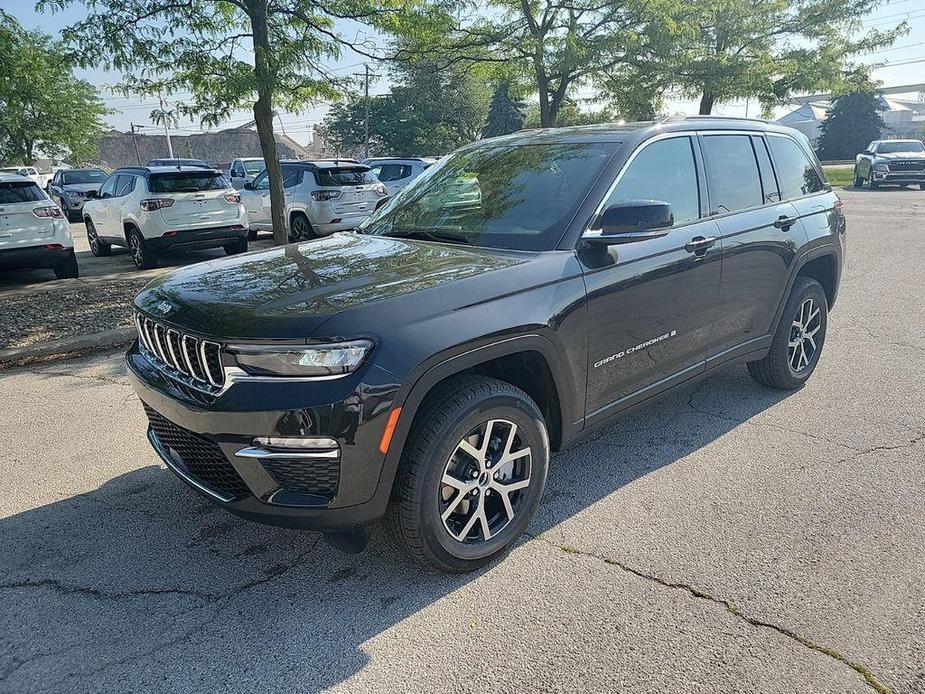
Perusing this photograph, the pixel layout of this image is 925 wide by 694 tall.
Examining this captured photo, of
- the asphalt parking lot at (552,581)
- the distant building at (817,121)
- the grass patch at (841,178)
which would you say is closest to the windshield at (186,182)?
the asphalt parking lot at (552,581)

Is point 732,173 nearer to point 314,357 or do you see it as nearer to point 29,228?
point 314,357

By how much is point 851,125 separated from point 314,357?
5240 cm

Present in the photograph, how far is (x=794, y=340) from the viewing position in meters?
4.66

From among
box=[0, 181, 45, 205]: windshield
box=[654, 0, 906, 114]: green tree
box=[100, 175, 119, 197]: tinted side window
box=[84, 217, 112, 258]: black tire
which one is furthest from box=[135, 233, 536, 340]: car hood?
box=[654, 0, 906, 114]: green tree

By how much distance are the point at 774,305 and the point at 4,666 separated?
434cm

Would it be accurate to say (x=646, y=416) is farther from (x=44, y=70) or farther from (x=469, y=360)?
(x=44, y=70)

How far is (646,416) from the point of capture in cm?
444

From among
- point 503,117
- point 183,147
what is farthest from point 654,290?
point 183,147

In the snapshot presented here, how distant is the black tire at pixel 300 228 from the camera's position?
12539 mm

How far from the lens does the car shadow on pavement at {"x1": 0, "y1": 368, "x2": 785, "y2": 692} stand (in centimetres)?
235

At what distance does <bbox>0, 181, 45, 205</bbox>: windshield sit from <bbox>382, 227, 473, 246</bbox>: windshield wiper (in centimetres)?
785

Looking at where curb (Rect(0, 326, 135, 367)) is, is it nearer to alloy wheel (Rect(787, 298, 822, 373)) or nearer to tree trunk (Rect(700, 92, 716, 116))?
alloy wheel (Rect(787, 298, 822, 373))

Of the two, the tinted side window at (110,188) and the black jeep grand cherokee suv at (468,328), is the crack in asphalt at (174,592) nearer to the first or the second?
the black jeep grand cherokee suv at (468,328)

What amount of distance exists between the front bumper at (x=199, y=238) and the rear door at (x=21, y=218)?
1.44m
